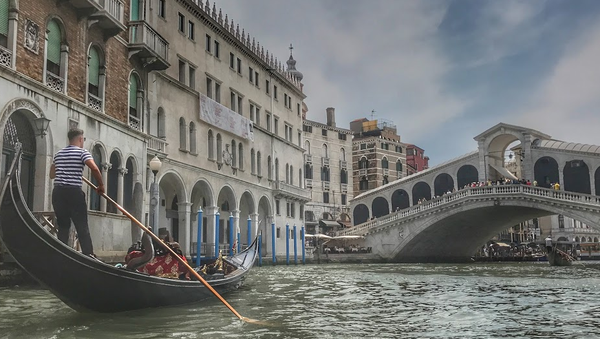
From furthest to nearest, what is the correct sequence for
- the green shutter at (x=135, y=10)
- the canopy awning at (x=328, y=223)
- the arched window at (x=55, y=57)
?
1. the canopy awning at (x=328, y=223)
2. the green shutter at (x=135, y=10)
3. the arched window at (x=55, y=57)

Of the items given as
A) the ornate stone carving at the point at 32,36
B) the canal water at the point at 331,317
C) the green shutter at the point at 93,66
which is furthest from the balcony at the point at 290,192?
the canal water at the point at 331,317

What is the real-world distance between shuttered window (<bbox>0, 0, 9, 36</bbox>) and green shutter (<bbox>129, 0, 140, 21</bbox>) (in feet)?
20.0

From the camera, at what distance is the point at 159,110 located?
19.5 meters

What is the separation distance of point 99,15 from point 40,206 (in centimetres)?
448

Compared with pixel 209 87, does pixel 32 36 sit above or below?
below

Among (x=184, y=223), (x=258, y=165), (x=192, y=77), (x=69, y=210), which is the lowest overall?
(x=69, y=210)

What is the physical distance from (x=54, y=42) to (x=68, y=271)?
7.69 m

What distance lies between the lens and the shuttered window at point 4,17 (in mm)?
10609

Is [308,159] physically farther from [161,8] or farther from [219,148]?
[161,8]

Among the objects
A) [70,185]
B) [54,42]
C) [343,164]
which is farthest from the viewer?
[343,164]

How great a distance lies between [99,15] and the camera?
42.7 feet

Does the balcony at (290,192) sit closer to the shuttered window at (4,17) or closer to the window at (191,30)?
the window at (191,30)

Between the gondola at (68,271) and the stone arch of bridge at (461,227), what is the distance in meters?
23.2

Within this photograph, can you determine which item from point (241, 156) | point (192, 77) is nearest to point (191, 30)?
point (192, 77)
